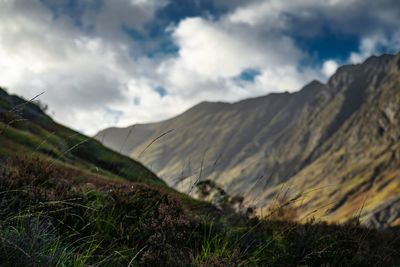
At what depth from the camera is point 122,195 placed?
6953 millimetres

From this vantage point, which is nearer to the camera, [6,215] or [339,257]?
[6,215]

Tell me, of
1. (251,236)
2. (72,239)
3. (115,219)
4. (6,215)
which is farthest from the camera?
(251,236)

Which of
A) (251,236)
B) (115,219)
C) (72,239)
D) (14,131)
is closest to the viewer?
(72,239)

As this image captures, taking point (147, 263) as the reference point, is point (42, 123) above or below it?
above

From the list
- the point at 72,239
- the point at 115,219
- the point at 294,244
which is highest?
the point at 294,244

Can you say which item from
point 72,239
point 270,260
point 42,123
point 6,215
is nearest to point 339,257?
point 270,260

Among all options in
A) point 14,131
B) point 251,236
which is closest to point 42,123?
point 14,131

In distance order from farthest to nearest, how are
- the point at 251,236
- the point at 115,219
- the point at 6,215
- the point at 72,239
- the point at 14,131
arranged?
the point at 14,131
the point at 251,236
the point at 115,219
the point at 72,239
the point at 6,215

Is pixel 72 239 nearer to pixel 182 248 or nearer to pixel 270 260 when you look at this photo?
pixel 182 248

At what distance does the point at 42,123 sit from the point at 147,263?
200 feet

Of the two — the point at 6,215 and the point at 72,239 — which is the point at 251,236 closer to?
the point at 72,239

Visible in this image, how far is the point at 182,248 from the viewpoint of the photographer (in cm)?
603

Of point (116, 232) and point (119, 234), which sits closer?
point (119, 234)

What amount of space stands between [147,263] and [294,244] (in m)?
2.81
